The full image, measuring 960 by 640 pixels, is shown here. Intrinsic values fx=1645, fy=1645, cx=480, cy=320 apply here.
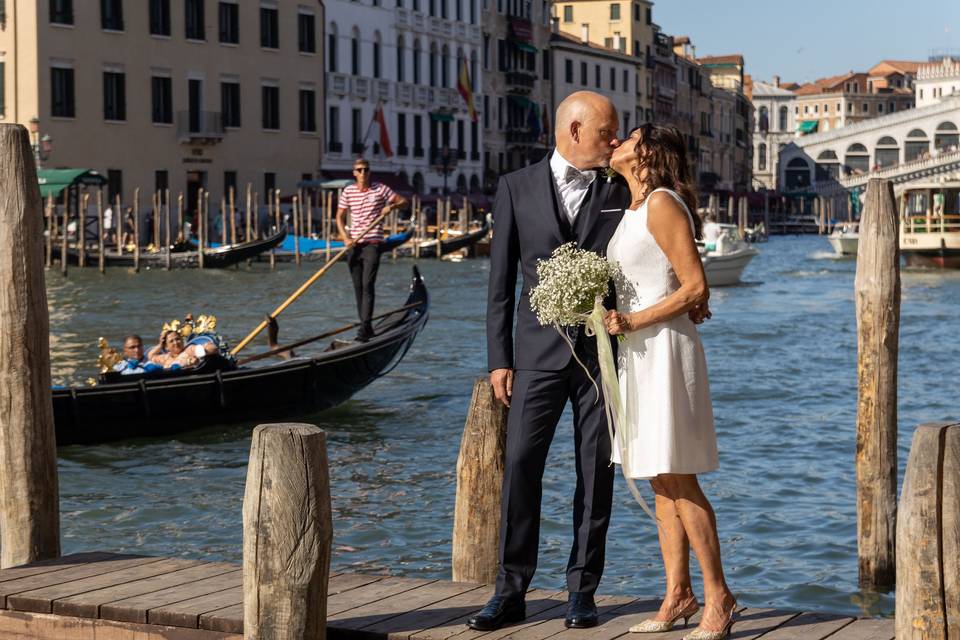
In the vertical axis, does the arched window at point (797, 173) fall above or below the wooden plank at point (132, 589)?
above

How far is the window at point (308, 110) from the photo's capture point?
33.5 meters

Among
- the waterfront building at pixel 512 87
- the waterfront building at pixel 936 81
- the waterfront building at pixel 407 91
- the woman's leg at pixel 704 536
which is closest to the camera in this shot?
the woman's leg at pixel 704 536

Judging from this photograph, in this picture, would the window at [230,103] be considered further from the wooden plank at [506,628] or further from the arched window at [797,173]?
the arched window at [797,173]

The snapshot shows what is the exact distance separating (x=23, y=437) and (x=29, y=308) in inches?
13.3

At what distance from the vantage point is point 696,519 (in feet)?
11.6

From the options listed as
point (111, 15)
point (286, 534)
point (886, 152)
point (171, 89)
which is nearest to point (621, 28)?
point (886, 152)

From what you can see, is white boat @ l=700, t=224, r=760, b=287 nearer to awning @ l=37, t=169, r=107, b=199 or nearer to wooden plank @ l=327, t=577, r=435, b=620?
awning @ l=37, t=169, r=107, b=199

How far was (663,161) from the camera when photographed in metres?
3.40

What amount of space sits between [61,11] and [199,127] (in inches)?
150

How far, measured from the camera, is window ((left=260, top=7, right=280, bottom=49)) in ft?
105

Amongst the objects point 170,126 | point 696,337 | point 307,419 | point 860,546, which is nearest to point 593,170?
point 696,337

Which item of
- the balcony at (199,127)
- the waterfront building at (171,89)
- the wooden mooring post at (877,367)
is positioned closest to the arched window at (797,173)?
the waterfront building at (171,89)

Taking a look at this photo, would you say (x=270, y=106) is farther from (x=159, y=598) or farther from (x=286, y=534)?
(x=286, y=534)

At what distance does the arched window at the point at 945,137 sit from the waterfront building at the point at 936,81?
26.3 m
